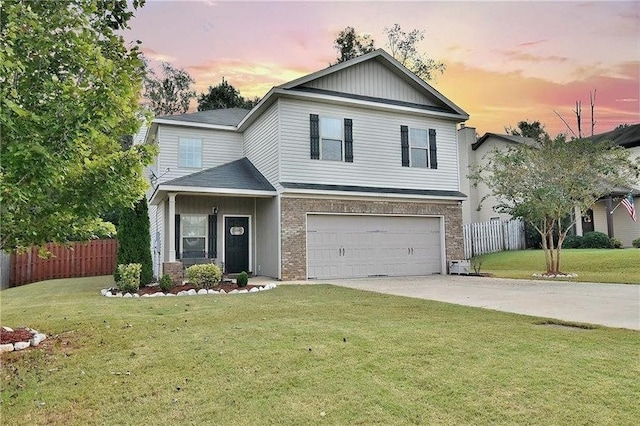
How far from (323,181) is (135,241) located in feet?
20.4

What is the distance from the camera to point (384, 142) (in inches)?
631

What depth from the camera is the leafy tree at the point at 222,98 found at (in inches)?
1344

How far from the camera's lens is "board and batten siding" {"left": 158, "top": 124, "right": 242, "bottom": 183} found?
1681cm

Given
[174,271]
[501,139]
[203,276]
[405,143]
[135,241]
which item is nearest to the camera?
[203,276]

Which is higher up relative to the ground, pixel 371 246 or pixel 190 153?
pixel 190 153

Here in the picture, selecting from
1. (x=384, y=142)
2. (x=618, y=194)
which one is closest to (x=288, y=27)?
(x=384, y=142)

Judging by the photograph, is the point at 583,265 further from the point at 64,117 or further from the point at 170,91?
the point at 170,91

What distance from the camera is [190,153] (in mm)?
17219

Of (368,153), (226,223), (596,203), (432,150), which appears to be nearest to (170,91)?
(226,223)

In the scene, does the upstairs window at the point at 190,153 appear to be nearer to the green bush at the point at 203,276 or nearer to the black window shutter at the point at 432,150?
the green bush at the point at 203,276

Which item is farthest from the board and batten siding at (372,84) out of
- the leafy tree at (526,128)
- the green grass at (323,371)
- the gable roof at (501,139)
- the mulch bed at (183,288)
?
the leafy tree at (526,128)

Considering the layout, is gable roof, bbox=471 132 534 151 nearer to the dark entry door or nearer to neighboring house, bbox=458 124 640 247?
neighboring house, bbox=458 124 640 247

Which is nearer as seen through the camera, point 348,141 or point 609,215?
point 348,141

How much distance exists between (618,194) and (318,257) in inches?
668
